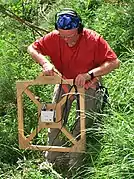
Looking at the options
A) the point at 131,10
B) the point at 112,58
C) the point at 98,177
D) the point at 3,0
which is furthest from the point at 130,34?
the point at 98,177

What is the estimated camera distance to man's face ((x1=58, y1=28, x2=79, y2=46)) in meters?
4.50

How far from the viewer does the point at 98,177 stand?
4.02 meters

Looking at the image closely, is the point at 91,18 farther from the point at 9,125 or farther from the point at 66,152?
the point at 66,152

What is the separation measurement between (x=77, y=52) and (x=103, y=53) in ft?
0.74

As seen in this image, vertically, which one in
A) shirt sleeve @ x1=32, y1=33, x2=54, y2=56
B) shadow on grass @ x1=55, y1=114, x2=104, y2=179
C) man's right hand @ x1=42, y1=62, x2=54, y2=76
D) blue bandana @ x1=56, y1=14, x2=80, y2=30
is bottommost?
shadow on grass @ x1=55, y1=114, x2=104, y2=179

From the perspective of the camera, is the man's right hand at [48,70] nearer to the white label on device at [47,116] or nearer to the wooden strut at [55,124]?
the wooden strut at [55,124]

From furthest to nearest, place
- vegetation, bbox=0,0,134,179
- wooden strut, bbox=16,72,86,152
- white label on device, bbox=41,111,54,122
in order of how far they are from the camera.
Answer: white label on device, bbox=41,111,54,122
wooden strut, bbox=16,72,86,152
vegetation, bbox=0,0,134,179

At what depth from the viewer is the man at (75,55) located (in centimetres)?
451

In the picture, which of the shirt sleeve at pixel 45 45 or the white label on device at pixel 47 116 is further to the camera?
the shirt sleeve at pixel 45 45

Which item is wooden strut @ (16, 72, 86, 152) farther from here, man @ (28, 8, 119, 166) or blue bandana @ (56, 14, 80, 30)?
blue bandana @ (56, 14, 80, 30)

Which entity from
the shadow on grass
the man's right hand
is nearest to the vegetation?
the shadow on grass

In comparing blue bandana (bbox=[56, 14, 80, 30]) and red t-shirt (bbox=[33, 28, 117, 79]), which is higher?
blue bandana (bbox=[56, 14, 80, 30])

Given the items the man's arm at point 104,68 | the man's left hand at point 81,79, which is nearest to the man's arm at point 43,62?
the man's left hand at point 81,79

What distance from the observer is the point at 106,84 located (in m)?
5.57
